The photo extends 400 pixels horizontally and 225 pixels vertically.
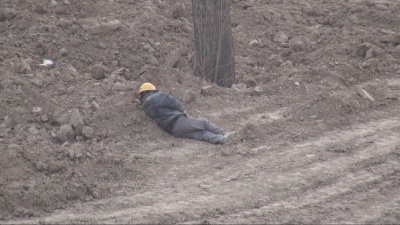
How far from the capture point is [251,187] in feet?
23.9

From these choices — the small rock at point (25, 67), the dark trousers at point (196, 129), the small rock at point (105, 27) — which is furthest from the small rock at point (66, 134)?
the small rock at point (105, 27)

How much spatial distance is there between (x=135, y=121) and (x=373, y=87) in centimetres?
319

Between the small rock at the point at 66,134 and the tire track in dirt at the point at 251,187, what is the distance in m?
1.25

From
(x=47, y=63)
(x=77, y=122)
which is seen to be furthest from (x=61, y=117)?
(x=47, y=63)

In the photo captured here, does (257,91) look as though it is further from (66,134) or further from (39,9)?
(39,9)

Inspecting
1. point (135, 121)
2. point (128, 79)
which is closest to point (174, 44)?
point (128, 79)

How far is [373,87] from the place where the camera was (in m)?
9.73

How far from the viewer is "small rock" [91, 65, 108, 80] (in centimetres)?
1005

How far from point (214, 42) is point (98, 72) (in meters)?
1.63

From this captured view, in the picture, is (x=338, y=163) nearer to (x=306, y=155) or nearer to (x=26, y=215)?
(x=306, y=155)

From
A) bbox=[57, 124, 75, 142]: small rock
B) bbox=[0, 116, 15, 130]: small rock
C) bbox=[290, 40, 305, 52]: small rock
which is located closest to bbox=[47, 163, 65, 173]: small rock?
bbox=[57, 124, 75, 142]: small rock

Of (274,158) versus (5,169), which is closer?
(5,169)

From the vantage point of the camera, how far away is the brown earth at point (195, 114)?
696 centimetres

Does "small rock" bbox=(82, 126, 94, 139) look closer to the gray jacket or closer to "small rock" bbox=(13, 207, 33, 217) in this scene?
the gray jacket
